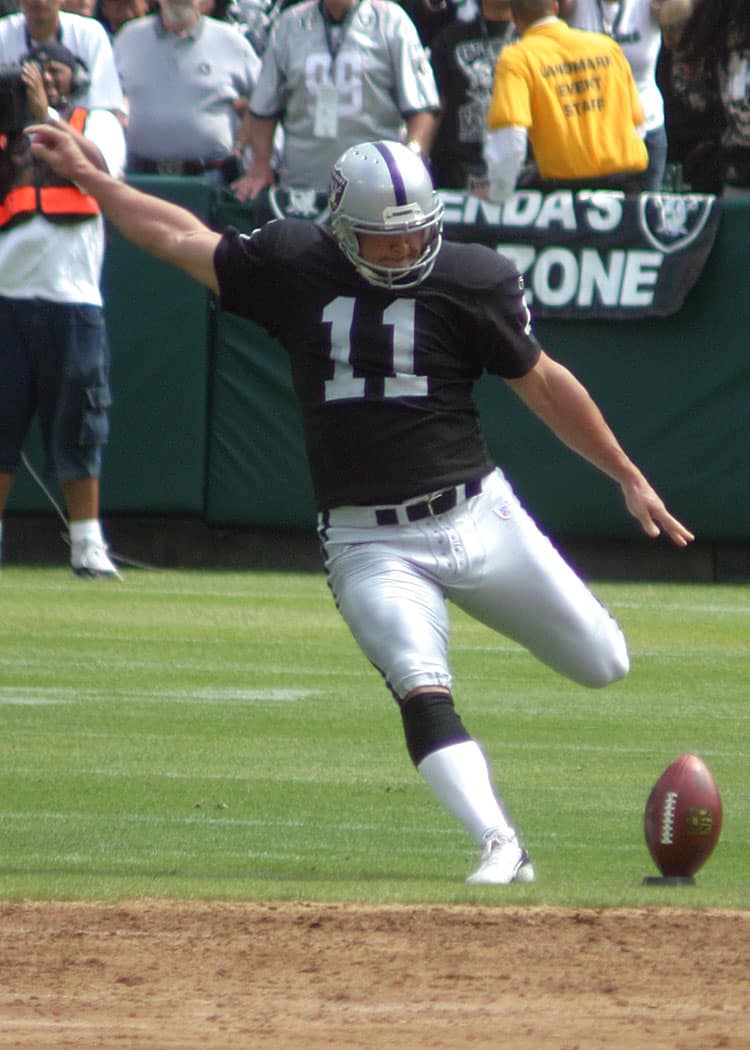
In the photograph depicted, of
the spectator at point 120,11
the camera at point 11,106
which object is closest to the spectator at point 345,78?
the spectator at point 120,11

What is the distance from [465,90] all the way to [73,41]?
268 cm

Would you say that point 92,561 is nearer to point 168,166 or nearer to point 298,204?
point 298,204

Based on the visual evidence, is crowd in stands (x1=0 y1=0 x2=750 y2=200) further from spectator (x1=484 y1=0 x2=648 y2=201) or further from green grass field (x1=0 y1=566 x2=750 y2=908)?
green grass field (x1=0 y1=566 x2=750 y2=908)

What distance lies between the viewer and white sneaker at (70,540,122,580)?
11.8 meters

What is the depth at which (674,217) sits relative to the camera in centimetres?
1234

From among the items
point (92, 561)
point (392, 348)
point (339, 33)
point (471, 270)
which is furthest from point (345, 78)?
point (392, 348)

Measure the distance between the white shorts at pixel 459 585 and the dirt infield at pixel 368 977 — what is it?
0.74m

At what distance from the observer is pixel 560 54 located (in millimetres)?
11648

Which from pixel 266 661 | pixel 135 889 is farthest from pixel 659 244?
pixel 135 889

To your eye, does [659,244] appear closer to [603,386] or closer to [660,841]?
[603,386]

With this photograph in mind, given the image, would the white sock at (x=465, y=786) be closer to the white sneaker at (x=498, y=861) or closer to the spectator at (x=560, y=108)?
the white sneaker at (x=498, y=861)

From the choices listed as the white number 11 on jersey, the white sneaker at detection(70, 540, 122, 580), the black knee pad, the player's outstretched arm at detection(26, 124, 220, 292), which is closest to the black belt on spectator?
the white sneaker at detection(70, 540, 122, 580)

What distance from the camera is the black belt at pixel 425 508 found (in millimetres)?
5641

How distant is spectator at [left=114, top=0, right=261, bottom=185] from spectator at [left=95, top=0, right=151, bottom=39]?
38.0 inches
